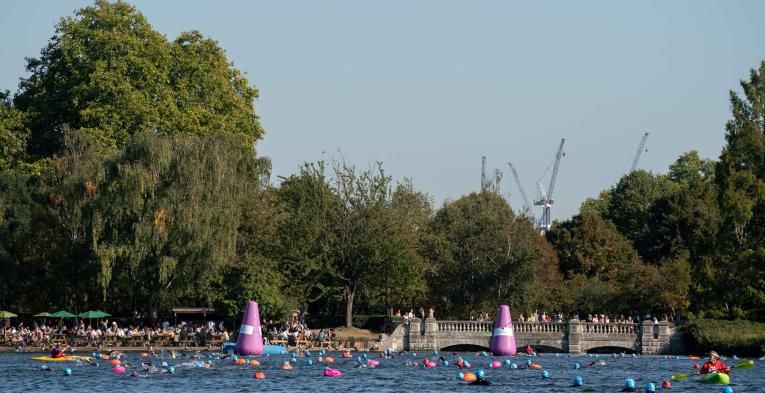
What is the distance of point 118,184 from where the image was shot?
274ft

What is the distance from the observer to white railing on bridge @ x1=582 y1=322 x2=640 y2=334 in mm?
85875

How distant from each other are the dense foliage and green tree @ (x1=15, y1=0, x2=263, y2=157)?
15 cm

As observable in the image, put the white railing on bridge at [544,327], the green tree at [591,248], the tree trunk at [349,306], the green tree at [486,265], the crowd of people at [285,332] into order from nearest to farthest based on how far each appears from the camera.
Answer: the crowd of people at [285,332] < the white railing on bridge at [544,327] < the tree trunk at [349,306] < the green tree at [486,265] < the green tree at [591,248]

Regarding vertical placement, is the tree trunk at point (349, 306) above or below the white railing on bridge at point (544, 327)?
above

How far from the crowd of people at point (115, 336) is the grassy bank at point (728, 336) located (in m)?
26.8

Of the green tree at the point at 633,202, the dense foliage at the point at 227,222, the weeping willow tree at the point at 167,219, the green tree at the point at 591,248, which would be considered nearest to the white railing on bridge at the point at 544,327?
the dense foliage at the point at 227,222

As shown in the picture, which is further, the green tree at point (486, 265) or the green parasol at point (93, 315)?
the green tree at point (486, 265)

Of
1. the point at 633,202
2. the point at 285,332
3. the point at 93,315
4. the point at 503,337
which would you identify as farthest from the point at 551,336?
the point at 633,202

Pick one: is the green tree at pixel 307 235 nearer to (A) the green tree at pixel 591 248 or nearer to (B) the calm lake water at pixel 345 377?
(B) the calm lake water at pixel 345 377

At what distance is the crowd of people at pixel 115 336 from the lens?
83500mm

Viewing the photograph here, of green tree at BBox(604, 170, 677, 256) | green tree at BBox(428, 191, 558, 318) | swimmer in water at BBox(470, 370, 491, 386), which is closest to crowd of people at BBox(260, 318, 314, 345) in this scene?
green tree at BBox(428, 191, 558, 318)

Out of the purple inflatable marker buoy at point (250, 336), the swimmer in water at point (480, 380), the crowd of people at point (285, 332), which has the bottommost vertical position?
the swimmer in water at point (480, 380)

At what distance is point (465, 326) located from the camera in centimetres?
8775

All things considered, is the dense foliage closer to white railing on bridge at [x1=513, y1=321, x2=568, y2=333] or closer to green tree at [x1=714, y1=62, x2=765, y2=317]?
green tree at [x1=714, y1=62, x2=765, y2=317]
